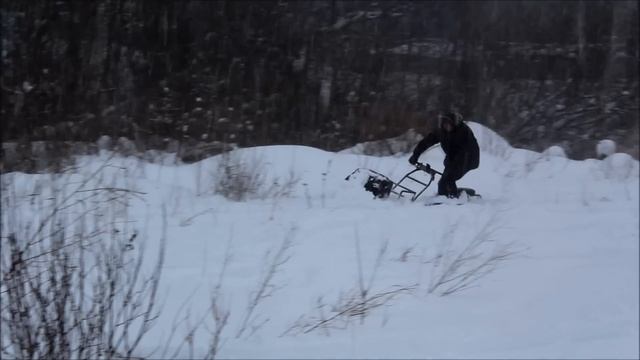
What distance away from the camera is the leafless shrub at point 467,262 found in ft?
17.5

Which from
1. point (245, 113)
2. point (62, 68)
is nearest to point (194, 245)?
point (245, 113)

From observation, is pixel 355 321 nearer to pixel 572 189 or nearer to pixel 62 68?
pixel 572 189

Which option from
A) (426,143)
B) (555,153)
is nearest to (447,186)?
(426,143)

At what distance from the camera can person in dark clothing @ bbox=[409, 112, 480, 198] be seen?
29.5 feet

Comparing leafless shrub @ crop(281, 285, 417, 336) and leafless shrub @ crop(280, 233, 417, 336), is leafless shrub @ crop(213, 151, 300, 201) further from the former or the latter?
leafless shrub @ crop(281, 285, 417, 336)

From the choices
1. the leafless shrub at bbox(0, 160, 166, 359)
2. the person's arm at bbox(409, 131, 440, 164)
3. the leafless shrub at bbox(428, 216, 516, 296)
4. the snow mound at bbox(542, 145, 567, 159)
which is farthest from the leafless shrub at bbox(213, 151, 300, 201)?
the snow mound at bbox(542, 145, 567, 159)

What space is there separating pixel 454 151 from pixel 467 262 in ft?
11.0

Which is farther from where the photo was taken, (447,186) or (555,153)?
(555,153)

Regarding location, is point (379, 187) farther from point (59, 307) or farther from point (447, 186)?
point (59, 307)

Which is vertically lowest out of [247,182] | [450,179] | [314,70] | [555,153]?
[247,182]

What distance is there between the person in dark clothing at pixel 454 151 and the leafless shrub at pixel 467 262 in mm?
2001

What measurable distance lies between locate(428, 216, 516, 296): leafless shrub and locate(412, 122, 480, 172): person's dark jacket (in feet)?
6.56

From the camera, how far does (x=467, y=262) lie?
5906 millimetres

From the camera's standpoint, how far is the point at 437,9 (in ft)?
77.7
